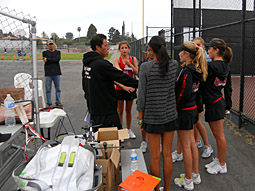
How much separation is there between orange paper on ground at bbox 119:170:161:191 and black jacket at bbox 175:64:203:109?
99 centimetres

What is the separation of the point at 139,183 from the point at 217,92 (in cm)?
179

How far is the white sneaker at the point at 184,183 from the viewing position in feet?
10.4

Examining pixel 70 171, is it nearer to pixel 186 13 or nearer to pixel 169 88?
pixel 169 88

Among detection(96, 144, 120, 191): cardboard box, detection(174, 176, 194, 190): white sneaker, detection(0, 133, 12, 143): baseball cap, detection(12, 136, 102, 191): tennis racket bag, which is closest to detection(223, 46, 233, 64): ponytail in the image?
detection(174, 176, 194, 190): white sneaker

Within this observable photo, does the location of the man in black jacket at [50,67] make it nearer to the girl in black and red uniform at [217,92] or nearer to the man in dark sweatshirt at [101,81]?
the man in dark sweatshirt at [101,81]

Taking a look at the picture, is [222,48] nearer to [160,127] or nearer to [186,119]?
[186,119]

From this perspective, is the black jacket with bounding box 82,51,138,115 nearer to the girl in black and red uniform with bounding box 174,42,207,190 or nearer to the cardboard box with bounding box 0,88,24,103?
the girl in black and red uniform with bounding box 174,42,207,190

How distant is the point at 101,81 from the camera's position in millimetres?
3182

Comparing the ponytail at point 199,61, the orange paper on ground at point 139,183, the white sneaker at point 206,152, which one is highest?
the ponytail at point 199,61

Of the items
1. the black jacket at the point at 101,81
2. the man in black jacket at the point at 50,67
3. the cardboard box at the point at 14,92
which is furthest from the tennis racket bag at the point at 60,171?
the man in black jacket at the point at 50,67

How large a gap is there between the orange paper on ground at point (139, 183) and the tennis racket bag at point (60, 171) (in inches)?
15.2

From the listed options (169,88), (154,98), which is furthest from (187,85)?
(154,98)

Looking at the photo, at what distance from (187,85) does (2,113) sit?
237cm

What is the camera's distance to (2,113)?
3.10 m
